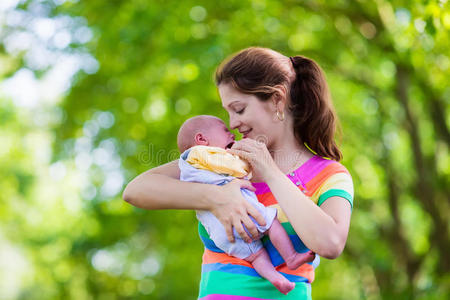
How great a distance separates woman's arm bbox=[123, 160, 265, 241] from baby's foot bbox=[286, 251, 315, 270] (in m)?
0.16

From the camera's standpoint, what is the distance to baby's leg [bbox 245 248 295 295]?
204 cm

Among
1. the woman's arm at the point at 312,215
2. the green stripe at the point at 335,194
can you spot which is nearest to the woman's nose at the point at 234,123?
the woman's arm at the point at 312,215

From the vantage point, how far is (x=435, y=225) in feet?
28.3

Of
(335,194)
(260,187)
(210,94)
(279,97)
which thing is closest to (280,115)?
(279,97)

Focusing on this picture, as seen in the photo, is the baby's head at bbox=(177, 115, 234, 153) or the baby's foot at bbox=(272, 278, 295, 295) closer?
the baby's foot at bbox=(272, 278, 295, 295)

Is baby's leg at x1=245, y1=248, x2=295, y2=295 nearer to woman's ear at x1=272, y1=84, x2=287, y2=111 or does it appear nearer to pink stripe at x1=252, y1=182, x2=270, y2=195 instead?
pink stripe at x1=252, y1=182, x2=270, y2=195

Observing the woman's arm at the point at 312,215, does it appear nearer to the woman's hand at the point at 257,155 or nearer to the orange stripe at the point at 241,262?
the woman's hand at the point at 257,155

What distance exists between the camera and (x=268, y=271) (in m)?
2.07

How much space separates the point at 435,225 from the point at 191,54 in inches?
185

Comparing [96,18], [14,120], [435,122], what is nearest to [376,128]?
[435,122]

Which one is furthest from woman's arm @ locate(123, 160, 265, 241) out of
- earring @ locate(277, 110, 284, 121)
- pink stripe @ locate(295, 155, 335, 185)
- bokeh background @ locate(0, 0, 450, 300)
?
bokeh background @ locate(0, 0, 450, 300)

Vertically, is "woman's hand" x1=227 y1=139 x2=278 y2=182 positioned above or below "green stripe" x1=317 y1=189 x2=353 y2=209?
above

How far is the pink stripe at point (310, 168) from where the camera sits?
223 cm

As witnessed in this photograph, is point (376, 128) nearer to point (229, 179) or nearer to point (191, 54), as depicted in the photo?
point (191, 54)
